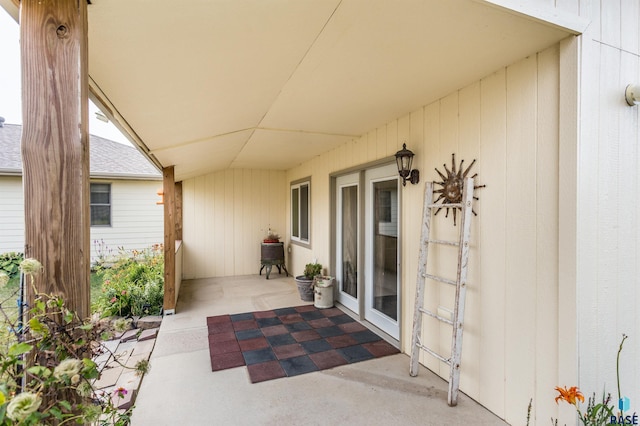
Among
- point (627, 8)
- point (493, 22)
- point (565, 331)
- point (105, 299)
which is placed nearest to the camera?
point (493, 22)

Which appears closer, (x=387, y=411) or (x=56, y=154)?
(x=56, y=154)

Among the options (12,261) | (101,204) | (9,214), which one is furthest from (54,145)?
(9,214)

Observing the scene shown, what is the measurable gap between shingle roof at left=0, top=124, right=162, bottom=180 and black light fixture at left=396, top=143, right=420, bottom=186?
6.24 m

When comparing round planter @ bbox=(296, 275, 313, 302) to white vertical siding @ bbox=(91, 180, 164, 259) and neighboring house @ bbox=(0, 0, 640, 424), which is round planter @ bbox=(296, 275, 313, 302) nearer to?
neighboring house @ bbox=(0, 0, 640, 424)

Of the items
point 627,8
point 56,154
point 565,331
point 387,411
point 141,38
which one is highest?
point 627,8

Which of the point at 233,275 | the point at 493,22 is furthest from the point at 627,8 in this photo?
the point at 233,275

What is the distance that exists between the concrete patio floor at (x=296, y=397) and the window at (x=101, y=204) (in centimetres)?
600

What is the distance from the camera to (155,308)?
4.86 m

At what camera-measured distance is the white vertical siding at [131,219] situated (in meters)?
8.09

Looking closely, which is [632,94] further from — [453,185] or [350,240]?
[350,240]

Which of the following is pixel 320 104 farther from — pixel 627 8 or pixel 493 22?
Result: pixel 627 8

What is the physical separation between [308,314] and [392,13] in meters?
3.93

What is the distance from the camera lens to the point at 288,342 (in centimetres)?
363

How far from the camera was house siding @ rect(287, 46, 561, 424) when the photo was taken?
2021 mm
